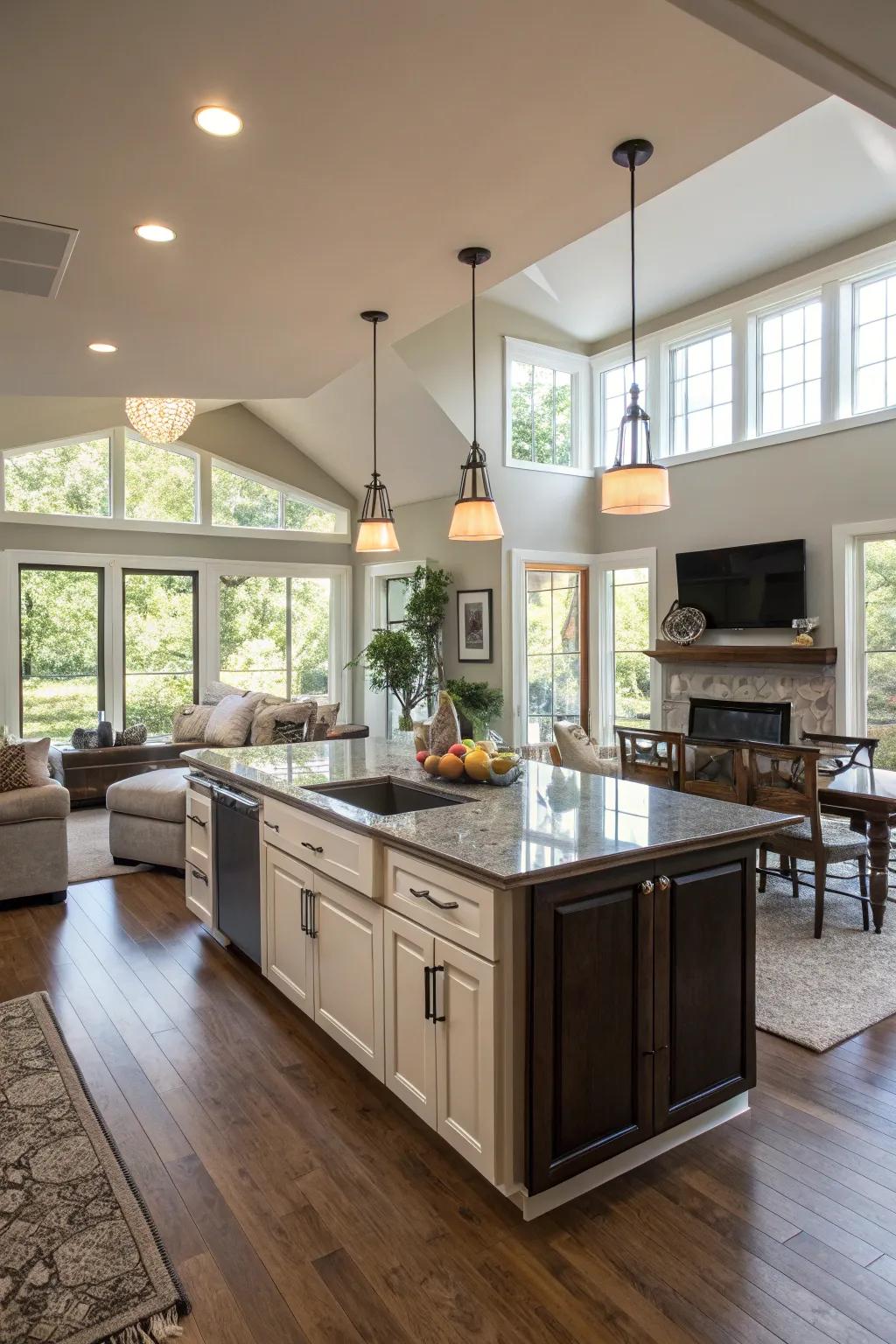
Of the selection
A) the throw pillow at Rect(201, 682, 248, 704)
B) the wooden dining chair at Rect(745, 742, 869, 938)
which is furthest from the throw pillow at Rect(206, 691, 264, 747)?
the wooden dining chair at Rect(745, 742, 869, 938)

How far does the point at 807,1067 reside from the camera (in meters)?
2.79

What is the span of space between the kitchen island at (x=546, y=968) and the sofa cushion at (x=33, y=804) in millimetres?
2396

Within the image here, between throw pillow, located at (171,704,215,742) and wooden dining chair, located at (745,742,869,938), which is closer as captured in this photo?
wooden dining chair, located at (745,742,869,938)

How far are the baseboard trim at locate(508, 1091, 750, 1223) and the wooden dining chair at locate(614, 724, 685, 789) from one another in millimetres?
2193

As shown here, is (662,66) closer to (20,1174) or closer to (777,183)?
(20,1174)

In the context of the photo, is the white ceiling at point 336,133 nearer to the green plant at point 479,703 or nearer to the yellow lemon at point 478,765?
the yellow lemon at point 478,765

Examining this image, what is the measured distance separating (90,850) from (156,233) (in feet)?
14.1

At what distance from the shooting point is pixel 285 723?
6492 mm

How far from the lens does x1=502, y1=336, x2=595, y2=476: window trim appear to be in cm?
729

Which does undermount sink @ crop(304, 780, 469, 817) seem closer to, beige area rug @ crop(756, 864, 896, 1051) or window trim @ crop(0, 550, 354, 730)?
beige area rug @ crop(756, 864, 896, 1051)

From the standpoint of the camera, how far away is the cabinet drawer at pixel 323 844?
2.51 metres

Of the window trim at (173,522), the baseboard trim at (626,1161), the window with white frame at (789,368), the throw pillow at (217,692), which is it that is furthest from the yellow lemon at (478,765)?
the window trim at (173,522)

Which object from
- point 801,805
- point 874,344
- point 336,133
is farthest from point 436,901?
point 874,344

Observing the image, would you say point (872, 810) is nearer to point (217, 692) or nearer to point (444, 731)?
point (444, 731)
